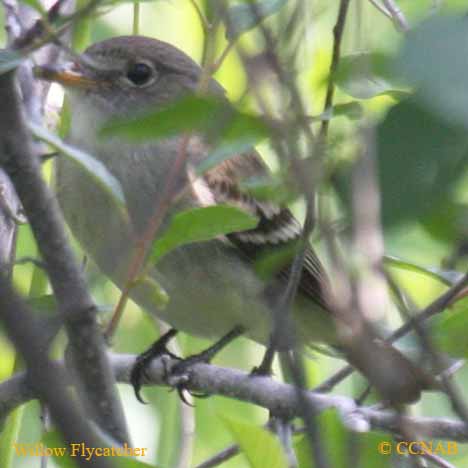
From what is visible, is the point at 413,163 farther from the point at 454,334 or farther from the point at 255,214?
the point at 255,214

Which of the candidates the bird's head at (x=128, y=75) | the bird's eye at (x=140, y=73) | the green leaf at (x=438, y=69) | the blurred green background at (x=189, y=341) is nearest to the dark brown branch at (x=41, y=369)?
the green leaf at (x=438, y=69)

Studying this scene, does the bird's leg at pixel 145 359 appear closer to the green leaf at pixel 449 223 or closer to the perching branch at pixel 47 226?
the perching branch at pixel 47 226

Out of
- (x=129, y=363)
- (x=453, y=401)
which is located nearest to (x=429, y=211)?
(x=453, y=401)

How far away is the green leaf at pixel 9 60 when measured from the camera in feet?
5.11

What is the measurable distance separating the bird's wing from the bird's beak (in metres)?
0.48

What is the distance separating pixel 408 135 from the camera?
3.04ft

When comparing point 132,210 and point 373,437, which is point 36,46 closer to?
point 373,437

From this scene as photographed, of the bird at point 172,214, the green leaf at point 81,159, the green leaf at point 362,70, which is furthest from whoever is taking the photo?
the bird at point 172,214

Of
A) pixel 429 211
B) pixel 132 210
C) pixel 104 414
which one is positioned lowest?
pixel 429 211

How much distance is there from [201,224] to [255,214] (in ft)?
5.01

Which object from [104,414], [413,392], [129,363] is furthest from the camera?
[129,363]

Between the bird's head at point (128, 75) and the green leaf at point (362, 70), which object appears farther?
the bird's head at point (128, 75)

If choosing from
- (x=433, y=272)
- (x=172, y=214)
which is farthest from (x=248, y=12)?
(x=172, y=214)

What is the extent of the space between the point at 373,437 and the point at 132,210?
1.63 m
